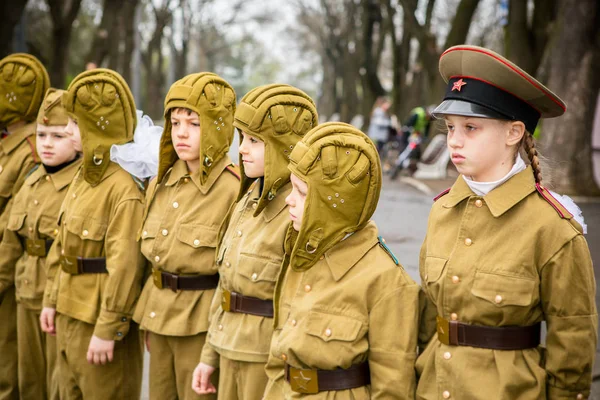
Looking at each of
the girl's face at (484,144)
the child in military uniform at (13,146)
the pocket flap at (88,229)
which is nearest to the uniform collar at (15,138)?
the child in military uniform at (13,146)

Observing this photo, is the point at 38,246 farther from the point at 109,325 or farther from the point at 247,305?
the point at 247,305

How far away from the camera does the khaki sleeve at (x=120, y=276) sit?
4.45 meters

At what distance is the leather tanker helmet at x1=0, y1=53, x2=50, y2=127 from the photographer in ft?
18.8

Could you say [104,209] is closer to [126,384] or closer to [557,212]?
[126,384]

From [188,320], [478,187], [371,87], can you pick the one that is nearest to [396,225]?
[188,320]

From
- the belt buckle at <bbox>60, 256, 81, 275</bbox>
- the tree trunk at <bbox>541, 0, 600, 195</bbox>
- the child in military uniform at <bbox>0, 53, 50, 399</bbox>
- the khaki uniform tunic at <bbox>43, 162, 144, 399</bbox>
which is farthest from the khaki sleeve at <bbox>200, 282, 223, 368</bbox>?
the tree trunk at <bbox>541, 0, 600, 195</bbox>

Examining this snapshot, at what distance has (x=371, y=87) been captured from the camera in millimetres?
28719

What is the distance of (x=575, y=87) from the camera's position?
13.5m

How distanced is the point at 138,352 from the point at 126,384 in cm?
20

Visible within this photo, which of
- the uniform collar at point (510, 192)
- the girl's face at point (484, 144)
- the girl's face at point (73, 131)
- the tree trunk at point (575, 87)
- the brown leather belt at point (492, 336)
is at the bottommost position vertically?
the tree trunk at point (575, 87)

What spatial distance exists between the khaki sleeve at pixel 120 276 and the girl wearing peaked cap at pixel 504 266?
189cm

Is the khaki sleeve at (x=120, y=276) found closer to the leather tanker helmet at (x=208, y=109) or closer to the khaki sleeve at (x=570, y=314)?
the leather tanker helmet at (x=208, y=109)

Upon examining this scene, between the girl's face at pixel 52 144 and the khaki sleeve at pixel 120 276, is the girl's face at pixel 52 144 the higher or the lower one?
the higher one

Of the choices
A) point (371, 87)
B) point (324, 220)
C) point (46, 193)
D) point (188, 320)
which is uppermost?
point (324, 220)
